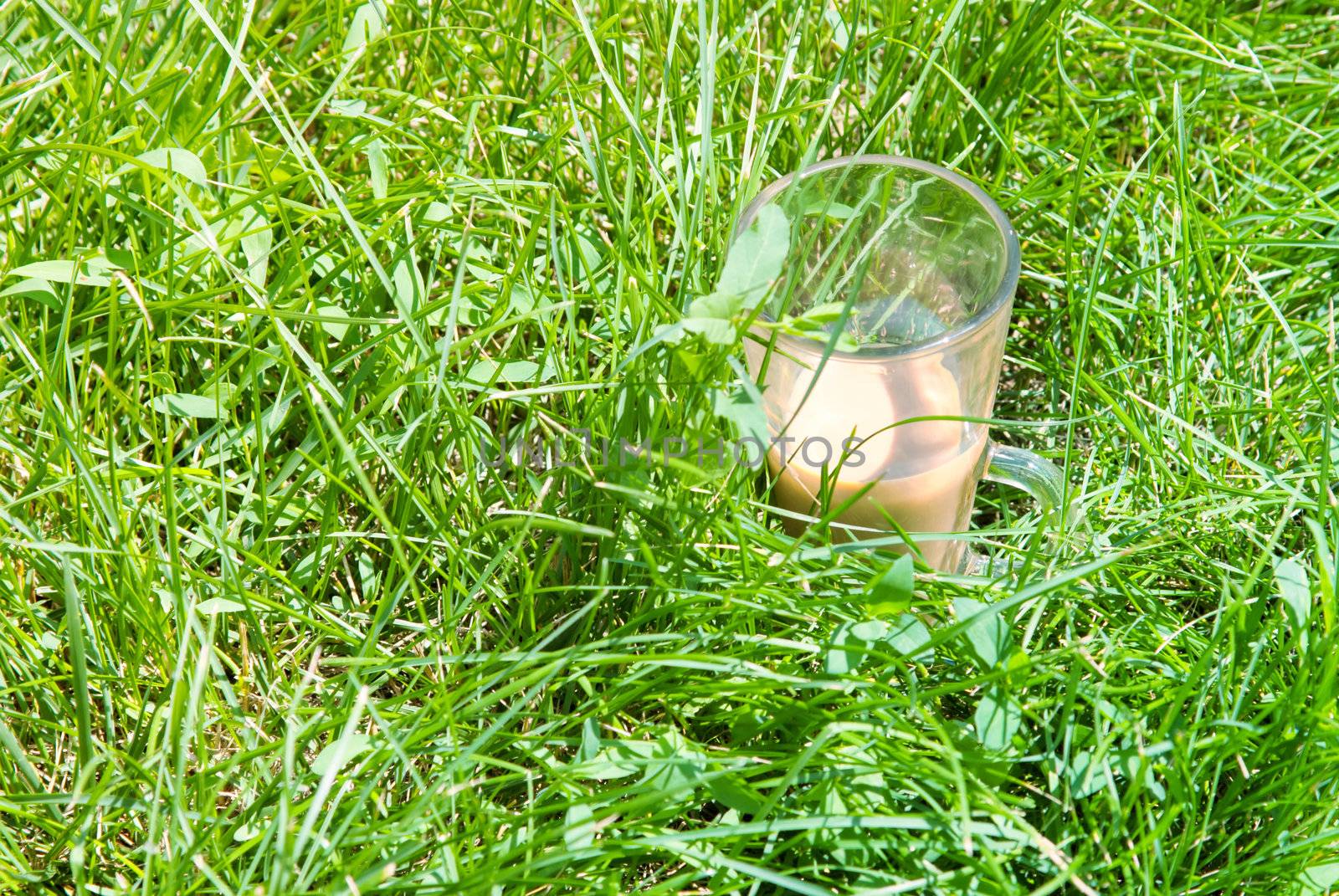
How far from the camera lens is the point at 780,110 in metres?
1.28

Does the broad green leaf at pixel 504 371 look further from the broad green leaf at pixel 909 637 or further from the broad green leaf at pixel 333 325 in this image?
the broad green leaf at pixel 909 637

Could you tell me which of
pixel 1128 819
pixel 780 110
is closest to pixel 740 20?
pixel 780 110

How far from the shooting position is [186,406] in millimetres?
1204

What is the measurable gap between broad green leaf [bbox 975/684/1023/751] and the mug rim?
0.29m

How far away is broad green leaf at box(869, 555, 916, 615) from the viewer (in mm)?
929

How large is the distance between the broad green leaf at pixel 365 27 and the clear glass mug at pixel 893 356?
1.87ft

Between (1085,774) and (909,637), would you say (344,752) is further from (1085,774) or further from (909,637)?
(1085,774)

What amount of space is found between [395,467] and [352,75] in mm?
690

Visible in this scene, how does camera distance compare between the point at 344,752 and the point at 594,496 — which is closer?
the point at 344,752

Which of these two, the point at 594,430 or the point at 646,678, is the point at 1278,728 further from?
the point at 594,430

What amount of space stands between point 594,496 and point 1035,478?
0.45 meters

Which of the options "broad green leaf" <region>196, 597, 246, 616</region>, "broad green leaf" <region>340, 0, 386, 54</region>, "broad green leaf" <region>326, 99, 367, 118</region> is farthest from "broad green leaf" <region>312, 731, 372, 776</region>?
"broad green leaf" <region>340, 0, 386, 54</region>

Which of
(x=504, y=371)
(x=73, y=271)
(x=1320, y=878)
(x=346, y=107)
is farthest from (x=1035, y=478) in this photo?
(x=73, y=271)

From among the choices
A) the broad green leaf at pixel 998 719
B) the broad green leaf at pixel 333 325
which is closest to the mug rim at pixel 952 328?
the broad green leaf at pixel 998 719
